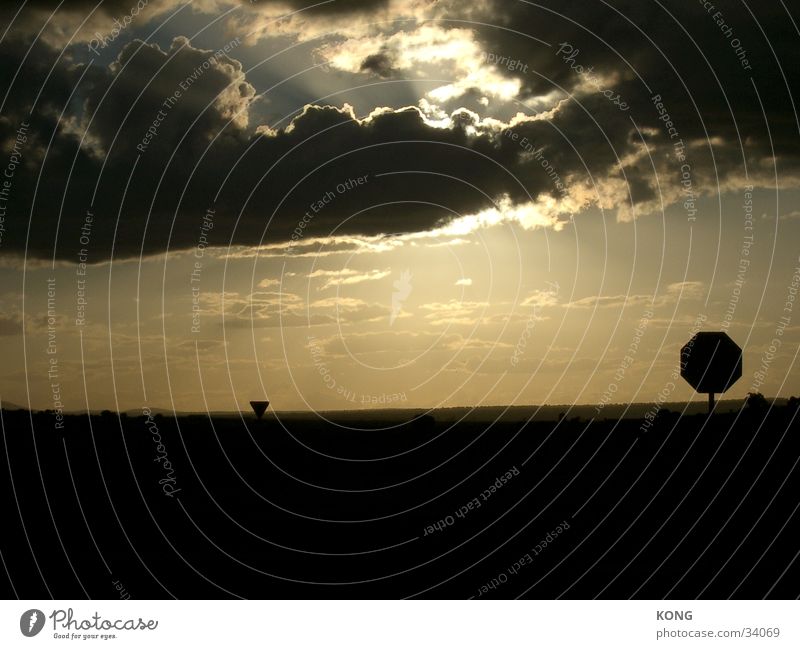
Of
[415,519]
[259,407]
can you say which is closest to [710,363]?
[415,519]

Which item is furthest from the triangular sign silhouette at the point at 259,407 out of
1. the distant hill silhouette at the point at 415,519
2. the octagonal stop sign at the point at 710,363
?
the octagonal stop sign at the point at 710,363

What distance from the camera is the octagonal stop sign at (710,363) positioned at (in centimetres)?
2119

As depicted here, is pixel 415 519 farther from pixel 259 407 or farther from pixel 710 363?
pixel 710 363

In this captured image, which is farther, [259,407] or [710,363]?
[259,407]

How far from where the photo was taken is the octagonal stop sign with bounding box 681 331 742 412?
21188 mm

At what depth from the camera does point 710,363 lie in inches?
854

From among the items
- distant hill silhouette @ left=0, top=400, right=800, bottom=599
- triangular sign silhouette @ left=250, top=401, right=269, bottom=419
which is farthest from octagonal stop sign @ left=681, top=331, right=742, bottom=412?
triangular sign silhouette @ left=250, top=401, right=269, bottom=419

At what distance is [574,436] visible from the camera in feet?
129

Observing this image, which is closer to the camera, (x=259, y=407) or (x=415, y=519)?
(x=415, y=519)

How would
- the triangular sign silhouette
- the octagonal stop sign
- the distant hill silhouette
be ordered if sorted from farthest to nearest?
the triangular sign silhouette → the octagonal stop sign → the distant hill silhouette

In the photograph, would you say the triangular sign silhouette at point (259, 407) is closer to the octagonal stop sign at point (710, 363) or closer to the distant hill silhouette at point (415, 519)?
the distant hill silhouette at point (415, 519)

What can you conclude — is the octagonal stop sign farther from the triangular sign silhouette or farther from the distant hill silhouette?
the triangular sign silhouette

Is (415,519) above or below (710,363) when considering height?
below

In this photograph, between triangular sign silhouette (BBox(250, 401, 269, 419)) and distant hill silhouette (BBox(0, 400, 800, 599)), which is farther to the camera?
triangular sign silhouette (BBox(250, 401, 269, 419))
